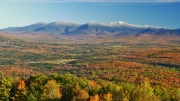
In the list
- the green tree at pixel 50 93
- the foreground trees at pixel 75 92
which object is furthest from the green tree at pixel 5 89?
the green tree at pixel 50 93

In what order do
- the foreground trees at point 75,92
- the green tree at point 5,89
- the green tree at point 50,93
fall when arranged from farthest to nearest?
the green tree at point 5,89 → the green tree at point 50,93 → the foreground trees at point 75,92

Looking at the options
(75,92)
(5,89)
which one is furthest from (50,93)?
(5,89)


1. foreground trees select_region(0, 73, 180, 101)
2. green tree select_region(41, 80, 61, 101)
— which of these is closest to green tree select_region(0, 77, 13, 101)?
foreground trees select_region(0, 73, 180, 101)

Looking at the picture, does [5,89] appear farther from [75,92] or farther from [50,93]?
[75,92]

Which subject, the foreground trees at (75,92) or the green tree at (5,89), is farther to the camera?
the green tree at (5,89)

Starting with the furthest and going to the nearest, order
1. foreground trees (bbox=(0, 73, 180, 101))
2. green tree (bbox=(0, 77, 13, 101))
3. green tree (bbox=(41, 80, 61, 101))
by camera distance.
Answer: green tree (bbox=(0, 77, 13, 101)) → green tree (bbox=(41, 80, 61, 101)) → foreground trees (bbox=(0, 73, 180, 101))

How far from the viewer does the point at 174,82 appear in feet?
480

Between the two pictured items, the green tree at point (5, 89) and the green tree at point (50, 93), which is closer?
the green tree at point (50, 93)

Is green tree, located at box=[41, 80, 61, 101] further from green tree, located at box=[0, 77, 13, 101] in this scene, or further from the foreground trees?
green tree, located at box=[0, 77, 13, 101]

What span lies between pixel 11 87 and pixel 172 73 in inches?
4436

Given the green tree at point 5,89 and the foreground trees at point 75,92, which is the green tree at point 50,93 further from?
the green tree at point 5,89

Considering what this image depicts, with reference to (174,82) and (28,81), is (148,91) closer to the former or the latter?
(28,81)

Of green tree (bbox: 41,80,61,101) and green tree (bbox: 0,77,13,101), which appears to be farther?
green tree (bbox: 0,77,13,101)

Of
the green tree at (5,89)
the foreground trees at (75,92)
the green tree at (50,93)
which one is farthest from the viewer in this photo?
the green tree at (5,89)
